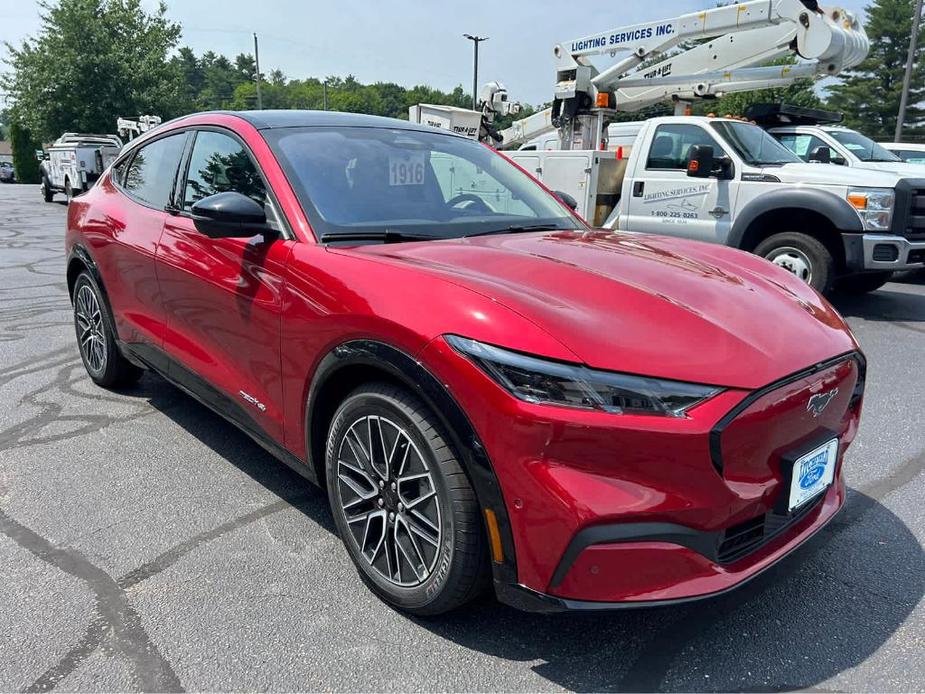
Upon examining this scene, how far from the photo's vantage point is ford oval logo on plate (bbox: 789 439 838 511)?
2.07 metres

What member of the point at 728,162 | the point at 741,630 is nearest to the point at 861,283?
the point at 728,162

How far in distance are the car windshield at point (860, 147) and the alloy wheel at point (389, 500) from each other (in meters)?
8.56

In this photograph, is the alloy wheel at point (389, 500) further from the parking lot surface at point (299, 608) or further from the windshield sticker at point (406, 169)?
the windshield sticker at point (406, 169)

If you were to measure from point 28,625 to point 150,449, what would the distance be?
148 cm

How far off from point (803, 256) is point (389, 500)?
20.0 feet

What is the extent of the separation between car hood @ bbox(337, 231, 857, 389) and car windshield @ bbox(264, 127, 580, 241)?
23 cm

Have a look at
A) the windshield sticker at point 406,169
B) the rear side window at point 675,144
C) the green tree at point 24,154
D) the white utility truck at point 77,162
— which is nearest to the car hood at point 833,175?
the rear side window at point 675,144

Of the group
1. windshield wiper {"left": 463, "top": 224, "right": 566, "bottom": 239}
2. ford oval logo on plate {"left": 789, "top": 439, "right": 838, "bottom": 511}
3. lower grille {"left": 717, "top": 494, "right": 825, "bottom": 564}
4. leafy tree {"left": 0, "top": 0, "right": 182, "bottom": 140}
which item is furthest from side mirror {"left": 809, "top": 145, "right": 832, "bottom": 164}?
leafy tree {"left": 0, "top": 0, "right": 182, "bottom": 140}

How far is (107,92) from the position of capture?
36312 mm

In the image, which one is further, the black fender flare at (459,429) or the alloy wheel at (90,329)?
the alloy wheel at (90,329)

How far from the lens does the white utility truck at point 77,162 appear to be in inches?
822

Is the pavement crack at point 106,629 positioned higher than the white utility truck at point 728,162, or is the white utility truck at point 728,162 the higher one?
the white utility truck at point 728,162

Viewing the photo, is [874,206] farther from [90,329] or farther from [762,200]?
[90,329]

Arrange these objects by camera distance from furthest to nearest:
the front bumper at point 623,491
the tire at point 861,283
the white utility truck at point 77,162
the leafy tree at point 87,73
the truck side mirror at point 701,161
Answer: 1. the leafy tree at point 87,73
2. the white utility truck at point 77,162
3. the tire at point 861,283
4. the truck side mirror at point 701,161
5. the front bumper at point 623,491
